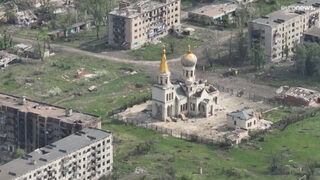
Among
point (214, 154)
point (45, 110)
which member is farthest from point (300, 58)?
point (45, 110)

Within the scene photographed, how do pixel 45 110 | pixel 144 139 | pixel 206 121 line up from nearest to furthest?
pixel 45 110
pixel 144 139
pixel 206 121

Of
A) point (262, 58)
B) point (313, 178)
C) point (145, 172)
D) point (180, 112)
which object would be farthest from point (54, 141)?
point (262, 58)

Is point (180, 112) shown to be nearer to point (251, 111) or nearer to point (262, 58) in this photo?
point (251, 111)

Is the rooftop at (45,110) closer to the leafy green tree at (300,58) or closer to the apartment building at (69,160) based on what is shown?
the apartment building at (69,160)

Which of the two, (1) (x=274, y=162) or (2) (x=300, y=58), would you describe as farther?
(2) (x=300, y=58)

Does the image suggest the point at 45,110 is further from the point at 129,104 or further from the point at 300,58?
the point at 300,58
